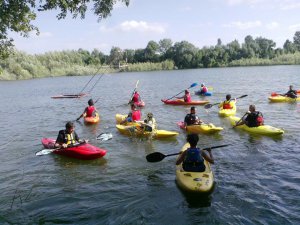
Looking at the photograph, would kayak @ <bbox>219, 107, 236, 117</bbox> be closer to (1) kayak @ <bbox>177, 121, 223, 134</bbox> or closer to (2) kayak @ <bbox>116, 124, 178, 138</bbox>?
(1) kayak @ <bbox>177, 121, 223, 134</bbox>

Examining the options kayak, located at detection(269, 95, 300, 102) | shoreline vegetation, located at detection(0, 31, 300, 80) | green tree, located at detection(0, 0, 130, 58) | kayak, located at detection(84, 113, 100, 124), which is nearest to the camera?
green tree, located at detection(0, 0, 130, 58)

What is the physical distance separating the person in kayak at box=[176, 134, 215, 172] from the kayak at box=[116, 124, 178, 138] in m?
4.75

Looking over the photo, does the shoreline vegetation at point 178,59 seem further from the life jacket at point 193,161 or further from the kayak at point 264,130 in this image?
the life jacket at point 193,161

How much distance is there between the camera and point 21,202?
26.2 feet

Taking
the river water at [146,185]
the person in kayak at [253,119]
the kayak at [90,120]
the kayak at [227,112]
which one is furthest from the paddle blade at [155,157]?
the kayak at [227,112]

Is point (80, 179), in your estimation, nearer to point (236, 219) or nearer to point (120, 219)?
point (120, 219)

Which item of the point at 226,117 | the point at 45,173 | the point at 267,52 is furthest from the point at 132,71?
the point at 45,173

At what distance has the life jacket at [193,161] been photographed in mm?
7849

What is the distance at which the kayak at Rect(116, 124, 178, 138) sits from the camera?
42.3 feet

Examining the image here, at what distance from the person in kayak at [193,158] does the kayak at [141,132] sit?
4752mm

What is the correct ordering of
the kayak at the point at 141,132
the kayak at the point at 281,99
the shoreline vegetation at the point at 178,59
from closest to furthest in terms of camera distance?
the kayak at the point at 141,132, the kayak at the point at 281,99, the shoreline vegetation at the point at 178,59

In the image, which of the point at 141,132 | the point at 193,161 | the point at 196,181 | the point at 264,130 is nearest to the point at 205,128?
the point at 264,130

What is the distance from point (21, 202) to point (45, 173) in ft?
7.05

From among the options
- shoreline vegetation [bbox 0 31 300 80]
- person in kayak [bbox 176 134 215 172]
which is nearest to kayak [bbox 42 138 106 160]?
person in kayak [bbox 176 134 215 172]
